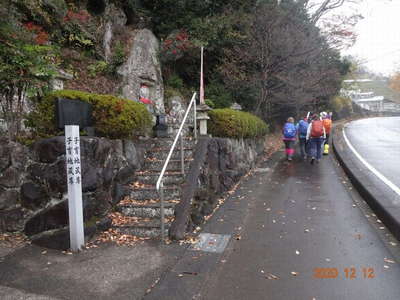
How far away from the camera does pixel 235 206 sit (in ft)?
20.1

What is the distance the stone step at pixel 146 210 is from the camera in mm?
4879

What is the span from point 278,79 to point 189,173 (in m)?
9.32

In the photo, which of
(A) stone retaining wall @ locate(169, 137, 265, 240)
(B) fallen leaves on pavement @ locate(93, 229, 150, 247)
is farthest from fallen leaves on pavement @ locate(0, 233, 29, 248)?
(A) stone retaining wall @ locate(169, 137, 265, 240)

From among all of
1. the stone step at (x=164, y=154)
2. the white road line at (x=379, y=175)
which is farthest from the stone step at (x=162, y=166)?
the white road line at (x=379, y=175)

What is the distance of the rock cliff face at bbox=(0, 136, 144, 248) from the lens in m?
4.42

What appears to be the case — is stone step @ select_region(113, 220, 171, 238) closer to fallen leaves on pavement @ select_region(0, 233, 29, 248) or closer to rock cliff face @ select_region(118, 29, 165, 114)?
fallen leaves on pavement @ select_region(0, 233, 29, 248)

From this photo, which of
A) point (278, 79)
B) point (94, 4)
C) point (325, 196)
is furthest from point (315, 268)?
point (94, 4)

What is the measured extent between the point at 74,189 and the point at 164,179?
1.88 m

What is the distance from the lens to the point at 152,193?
5.32 meters

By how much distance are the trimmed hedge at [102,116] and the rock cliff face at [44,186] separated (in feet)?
1.45

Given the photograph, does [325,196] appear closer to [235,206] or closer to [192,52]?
[235,206]

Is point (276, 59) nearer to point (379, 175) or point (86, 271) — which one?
point (379, 175)

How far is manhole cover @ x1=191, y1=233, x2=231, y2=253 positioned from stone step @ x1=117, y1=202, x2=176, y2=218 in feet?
2.25

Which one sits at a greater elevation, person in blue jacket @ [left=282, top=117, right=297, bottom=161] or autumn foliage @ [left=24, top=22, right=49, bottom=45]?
autumn foliage @ [left=24, top=22, right=49, bottom=45]
